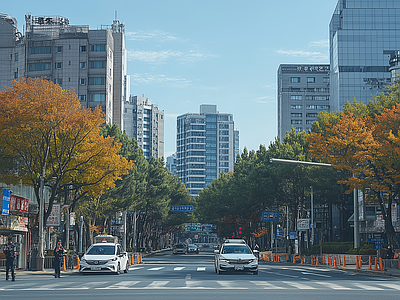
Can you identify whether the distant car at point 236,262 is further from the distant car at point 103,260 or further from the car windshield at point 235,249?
the distant car at point 103,260

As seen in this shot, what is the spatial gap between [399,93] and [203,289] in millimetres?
26675

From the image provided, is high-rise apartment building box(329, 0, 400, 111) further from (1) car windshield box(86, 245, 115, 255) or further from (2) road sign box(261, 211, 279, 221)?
(1) car windshield box(86, 245, 115, 255)

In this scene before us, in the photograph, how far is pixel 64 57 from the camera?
4119 inches

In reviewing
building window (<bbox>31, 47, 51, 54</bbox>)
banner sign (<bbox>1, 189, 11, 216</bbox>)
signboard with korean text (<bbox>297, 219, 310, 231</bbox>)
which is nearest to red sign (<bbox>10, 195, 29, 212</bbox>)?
banner sign (<bbox>1, 189, 11, 216</bbox>)

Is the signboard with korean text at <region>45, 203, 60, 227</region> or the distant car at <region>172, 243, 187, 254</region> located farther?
the distant car at <region>172, 243, 187, 254</region>

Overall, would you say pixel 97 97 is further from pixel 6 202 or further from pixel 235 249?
pixel 235 249

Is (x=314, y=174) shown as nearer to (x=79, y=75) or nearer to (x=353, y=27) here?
(x=79, y=75)

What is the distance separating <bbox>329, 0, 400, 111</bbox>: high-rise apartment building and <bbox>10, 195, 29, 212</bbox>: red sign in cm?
10654

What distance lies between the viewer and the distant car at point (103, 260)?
27922 millimetres

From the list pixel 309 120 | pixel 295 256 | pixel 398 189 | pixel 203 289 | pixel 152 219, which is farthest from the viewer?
pixel 309 120

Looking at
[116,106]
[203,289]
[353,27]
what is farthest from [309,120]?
[203,289]

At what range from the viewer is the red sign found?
1425 inches

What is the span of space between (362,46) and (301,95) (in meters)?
46.9

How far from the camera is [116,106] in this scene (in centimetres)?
11219
